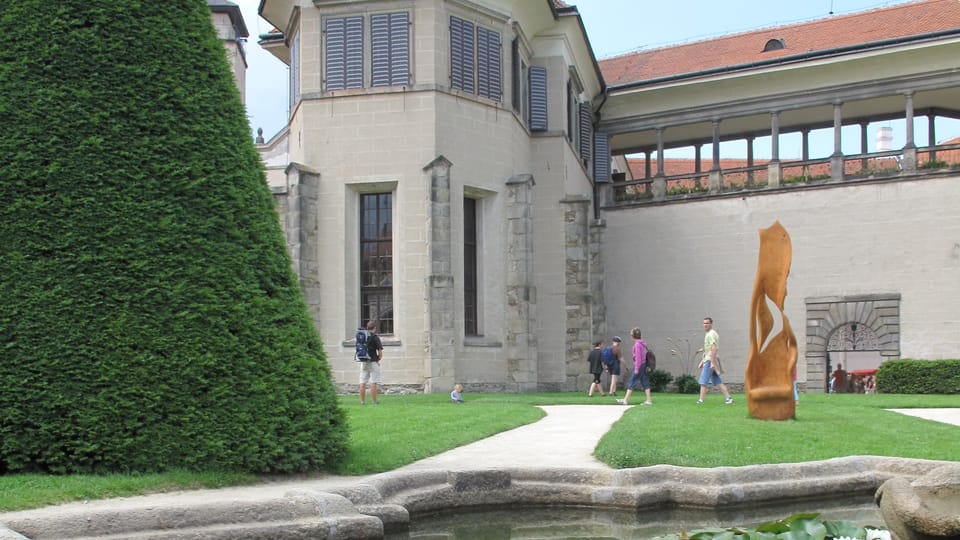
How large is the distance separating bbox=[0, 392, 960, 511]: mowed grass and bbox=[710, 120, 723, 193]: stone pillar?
1837 centimetres

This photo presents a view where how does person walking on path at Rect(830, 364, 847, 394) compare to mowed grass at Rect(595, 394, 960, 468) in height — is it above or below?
below

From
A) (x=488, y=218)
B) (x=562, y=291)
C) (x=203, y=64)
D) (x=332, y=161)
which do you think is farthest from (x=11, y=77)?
(x=562, y=291)

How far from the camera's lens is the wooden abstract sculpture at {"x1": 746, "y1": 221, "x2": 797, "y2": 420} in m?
14.8

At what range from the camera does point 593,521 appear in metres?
8.37

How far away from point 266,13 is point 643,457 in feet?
73.2

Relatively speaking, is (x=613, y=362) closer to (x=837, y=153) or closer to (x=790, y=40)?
(x=837, y=153)

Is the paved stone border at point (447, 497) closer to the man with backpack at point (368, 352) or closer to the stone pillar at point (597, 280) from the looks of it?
the man with backpack at point (368, 352)

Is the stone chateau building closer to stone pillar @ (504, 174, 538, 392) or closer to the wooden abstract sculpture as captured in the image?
stone pillar @ (504, 174, 538, 392)

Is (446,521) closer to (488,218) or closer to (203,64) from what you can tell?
(203,64)

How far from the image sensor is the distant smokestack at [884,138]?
163ft

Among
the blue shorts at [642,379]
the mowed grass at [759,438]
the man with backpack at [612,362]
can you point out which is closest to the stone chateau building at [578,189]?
the man with backpack at [612,362]

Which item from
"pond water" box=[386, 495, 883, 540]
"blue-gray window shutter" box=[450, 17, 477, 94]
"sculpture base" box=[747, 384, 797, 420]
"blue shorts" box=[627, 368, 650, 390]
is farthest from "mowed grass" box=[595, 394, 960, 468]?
"blue-gray window shutter" box=[450, 17, 477, 94]

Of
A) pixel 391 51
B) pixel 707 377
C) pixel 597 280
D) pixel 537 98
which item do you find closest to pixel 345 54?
pixel 391 51

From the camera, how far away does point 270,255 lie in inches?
378
